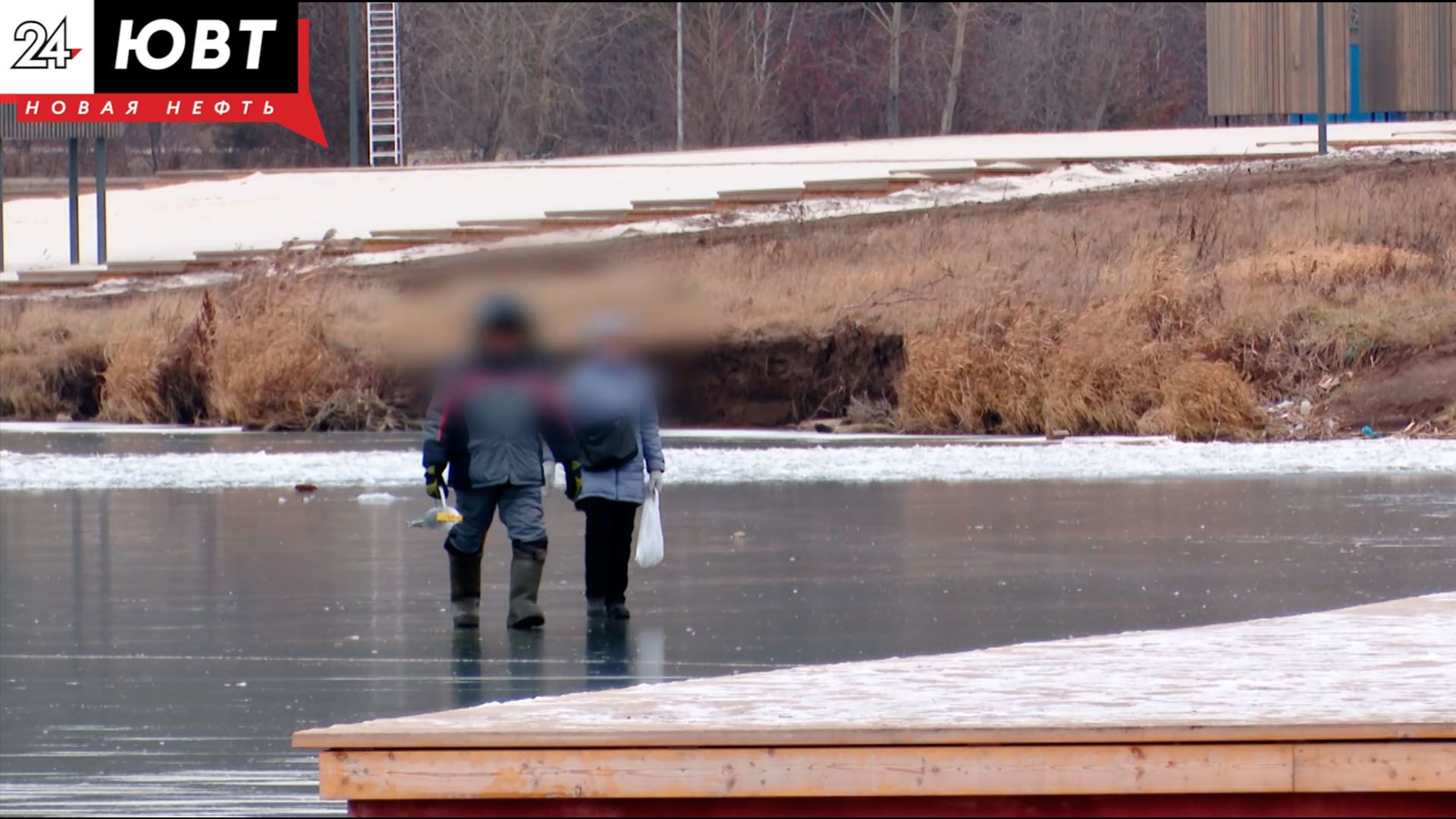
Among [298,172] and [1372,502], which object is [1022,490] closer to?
[1372,502]

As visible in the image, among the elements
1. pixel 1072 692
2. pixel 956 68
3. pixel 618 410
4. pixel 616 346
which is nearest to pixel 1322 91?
pixel 956 68

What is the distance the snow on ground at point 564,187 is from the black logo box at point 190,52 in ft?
7.67

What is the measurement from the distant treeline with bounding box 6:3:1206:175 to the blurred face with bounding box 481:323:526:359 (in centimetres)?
4498

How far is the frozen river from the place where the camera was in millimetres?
8688

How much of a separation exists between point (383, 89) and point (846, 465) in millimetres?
33858

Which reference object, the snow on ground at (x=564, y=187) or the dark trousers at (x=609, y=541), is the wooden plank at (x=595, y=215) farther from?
the dark trousers at (x=609, y=541)

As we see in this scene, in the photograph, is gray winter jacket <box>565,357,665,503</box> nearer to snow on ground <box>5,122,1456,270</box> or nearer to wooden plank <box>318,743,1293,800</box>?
wooden plank <box>318,743,1293,800</box>

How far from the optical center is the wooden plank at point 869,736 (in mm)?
6031

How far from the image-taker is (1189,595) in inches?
451

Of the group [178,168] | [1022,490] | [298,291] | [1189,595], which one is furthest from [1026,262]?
[178,168]

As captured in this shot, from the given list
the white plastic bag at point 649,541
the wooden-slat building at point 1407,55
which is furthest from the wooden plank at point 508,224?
the white plastic bag at point 649,541

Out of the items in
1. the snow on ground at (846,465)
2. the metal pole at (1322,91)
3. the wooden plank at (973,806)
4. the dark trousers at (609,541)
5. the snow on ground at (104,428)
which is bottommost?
the wooden plank at (973,806)

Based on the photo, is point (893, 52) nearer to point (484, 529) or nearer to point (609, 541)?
point (609, 541)

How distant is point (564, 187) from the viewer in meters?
40.2
